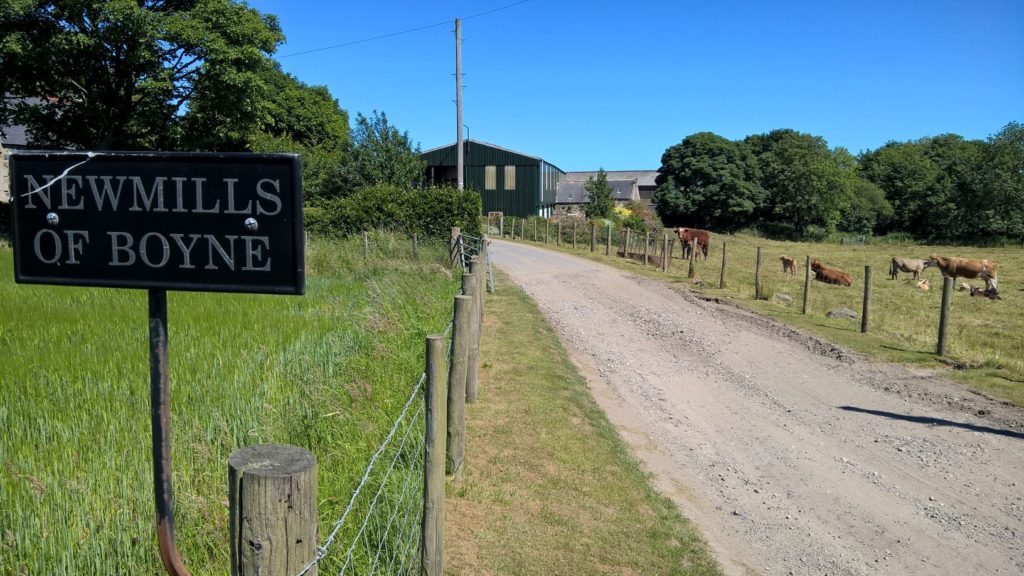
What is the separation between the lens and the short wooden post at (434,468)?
3477 mm

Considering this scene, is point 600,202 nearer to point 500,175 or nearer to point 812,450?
point 500,175

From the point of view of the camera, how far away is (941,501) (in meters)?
6.24

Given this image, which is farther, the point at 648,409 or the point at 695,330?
the point at 695,330

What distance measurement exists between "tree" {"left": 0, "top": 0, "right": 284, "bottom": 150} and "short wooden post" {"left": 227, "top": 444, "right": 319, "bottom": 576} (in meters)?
26.9

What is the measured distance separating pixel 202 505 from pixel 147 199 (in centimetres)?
229

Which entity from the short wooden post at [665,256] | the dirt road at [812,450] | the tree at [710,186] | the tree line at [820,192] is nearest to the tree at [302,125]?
the short wooden post at [665,256]

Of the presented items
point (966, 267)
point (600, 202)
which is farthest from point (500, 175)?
point (966, 267)

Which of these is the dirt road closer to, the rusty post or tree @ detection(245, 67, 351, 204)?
the rusty post

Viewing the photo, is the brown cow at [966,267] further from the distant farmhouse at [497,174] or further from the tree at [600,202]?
the distant farmhouse at [497,174]

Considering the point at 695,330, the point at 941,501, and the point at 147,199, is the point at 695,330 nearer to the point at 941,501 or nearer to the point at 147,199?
the point at 941,501

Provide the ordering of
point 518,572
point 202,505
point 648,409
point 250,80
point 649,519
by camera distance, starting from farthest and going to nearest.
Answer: point 250,80
point 648,409
point 649,519
point 518,572
point 202,505

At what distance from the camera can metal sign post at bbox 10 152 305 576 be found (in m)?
2.19

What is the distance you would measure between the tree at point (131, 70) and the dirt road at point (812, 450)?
2007 centimetres

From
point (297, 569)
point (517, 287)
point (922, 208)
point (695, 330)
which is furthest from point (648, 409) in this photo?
point (922, 208)
